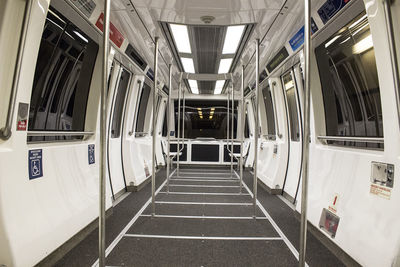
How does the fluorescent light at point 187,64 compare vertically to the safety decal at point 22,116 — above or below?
above

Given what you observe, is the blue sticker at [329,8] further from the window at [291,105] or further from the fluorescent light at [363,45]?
the window at [291,105]

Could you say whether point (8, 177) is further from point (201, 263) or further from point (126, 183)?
point (126, 183)

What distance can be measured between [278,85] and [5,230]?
5036 mm

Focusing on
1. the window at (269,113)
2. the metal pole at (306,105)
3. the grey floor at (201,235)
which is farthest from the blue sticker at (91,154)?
the window at (269,113)

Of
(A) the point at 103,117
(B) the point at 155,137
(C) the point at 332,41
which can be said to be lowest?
(B) the point at 155,137

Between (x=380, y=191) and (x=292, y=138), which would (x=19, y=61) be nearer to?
(x=380, y=191)

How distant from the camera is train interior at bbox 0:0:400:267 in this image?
191cm

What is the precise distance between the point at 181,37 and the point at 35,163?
2661mm

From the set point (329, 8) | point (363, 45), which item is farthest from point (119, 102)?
point (363, 45)

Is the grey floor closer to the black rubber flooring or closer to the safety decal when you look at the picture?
the black rubber flooring

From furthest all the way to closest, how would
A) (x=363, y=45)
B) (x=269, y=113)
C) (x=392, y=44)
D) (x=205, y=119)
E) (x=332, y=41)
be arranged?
(x=205, y=119)
(x=269, y=113)
(x=332, y=41)
(x=363, y=45)
(x=392, y=44)

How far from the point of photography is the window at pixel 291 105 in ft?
17.3

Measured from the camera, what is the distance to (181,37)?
3.92 m

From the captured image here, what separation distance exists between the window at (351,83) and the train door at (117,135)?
330 centimetres
